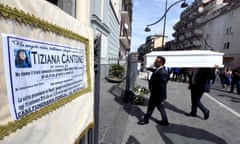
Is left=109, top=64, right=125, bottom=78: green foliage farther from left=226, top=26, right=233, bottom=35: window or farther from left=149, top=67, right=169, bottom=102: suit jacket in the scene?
left=226, top=26, right=233, bottom=35: window

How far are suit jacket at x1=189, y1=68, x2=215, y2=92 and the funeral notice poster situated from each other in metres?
5.02

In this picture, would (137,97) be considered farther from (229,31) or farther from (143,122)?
(229,31)

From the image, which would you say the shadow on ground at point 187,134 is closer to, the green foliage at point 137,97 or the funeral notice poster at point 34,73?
the green foliage at point 137,97

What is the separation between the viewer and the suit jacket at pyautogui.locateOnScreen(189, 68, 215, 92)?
5734 mm

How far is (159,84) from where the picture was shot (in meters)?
4.71

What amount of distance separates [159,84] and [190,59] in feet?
5.80

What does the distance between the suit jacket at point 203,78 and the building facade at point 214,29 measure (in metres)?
32.7

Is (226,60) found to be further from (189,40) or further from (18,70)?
(18,70)

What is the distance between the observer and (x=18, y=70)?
3.68 feet

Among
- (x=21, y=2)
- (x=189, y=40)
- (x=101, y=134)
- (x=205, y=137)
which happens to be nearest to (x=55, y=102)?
(x=21, y=2)

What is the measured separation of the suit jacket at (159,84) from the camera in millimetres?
4680

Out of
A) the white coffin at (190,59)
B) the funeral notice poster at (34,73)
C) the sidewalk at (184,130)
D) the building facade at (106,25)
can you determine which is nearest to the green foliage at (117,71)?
the building facade at (106,25)

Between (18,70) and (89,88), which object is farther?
(89,88)

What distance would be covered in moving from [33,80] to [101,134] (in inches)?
125
